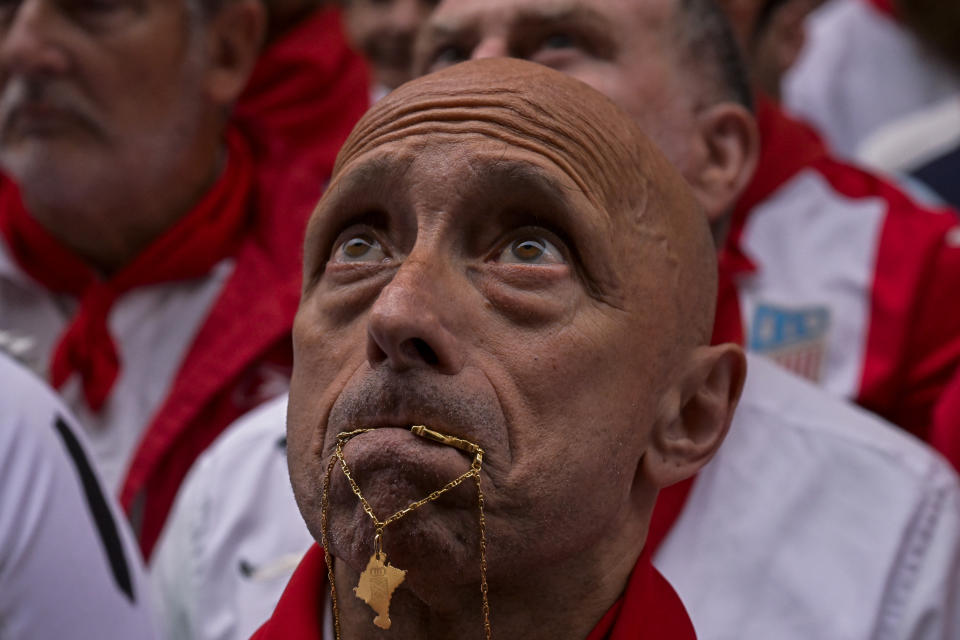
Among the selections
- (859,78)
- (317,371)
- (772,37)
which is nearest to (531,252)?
(317,371)

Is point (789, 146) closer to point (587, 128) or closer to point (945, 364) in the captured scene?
point (945, 364)

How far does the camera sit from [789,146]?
3643mm

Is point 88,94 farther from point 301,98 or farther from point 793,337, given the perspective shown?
point 793,337

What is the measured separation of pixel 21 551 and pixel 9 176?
1.78m

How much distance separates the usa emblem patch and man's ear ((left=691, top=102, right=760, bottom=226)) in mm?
768


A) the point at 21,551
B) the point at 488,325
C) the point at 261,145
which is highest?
the point at 488,325

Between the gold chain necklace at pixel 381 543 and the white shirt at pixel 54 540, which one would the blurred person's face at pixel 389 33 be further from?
the gold chain necklace at pixel 381 543

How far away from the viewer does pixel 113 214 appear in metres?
3.46

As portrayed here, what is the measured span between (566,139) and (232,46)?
2.25 metres

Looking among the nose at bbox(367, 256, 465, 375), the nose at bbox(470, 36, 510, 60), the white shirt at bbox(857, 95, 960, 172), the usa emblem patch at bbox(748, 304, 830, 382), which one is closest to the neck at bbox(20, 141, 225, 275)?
the nose at bbox(470, 36, 510, 60)

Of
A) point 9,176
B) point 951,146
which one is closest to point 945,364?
point 951,146

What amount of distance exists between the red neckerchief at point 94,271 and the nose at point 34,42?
38cm

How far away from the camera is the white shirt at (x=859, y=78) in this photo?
4.73m

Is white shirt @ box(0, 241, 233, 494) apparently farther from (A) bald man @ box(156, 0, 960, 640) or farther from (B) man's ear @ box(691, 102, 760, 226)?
(B) man's ear @ box(691, 102, 760, 226)
